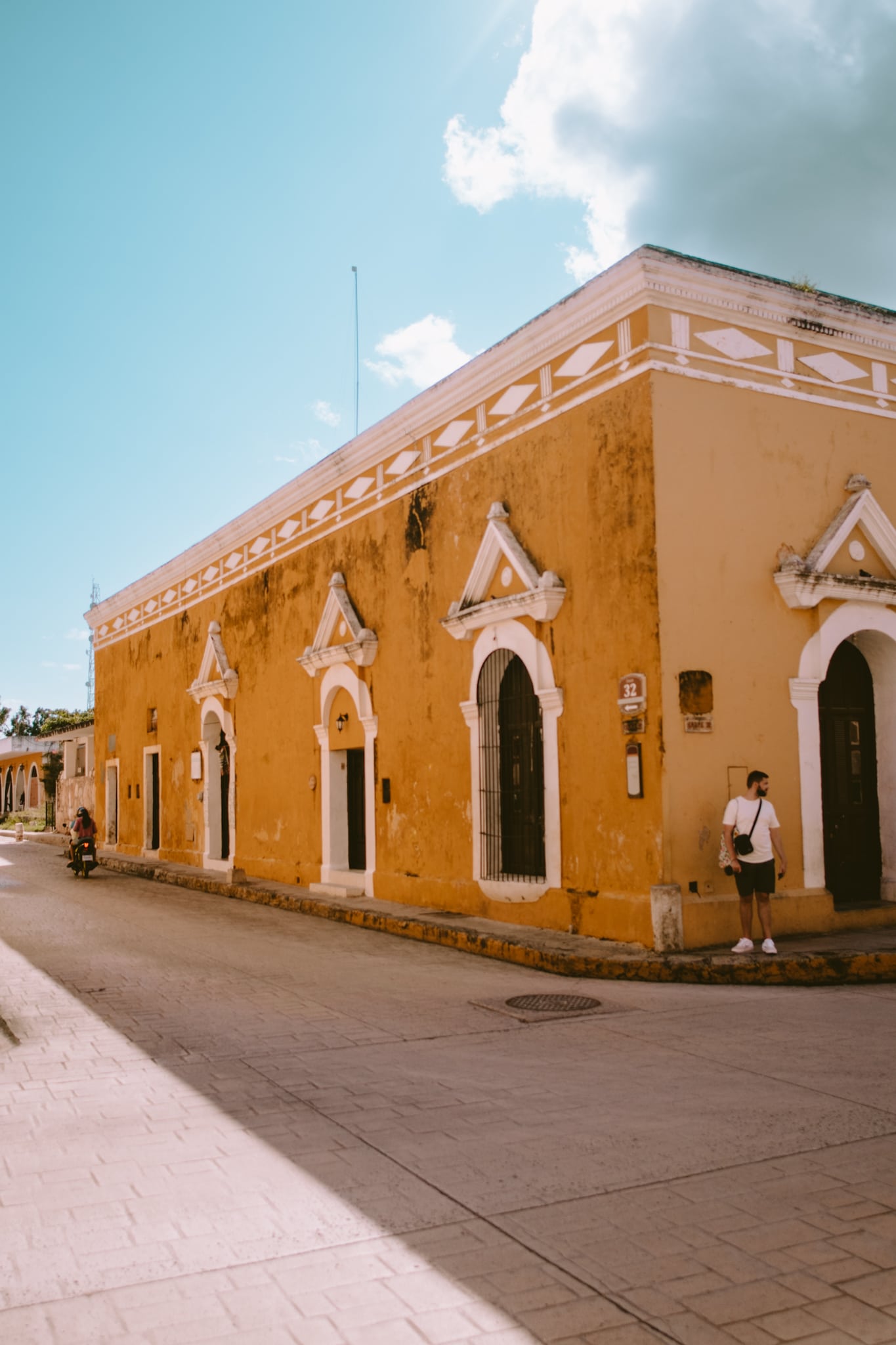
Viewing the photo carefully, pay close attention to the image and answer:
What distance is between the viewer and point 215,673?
65.5 ft

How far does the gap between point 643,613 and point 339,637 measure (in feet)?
21.2

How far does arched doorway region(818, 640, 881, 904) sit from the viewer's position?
10797 mm

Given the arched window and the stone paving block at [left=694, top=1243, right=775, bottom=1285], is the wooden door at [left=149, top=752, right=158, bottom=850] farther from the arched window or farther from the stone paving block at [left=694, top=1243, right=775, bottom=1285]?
the stone paving block at [left=694, top=1243, right=775, bottom=1285]

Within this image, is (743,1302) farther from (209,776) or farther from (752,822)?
(209,776)

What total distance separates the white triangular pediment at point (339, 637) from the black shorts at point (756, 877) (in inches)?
258

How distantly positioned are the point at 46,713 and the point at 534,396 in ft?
227

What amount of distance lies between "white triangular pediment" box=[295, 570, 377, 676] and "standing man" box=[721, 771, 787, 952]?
6400 millimetres

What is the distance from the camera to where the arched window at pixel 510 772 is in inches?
448

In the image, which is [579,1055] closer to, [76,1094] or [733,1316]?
[76,1094]

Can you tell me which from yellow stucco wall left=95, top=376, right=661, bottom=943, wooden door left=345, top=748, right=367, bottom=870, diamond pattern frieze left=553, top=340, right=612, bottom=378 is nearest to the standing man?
yellow stucco wall left=95, top=376, right=661, bottom=943

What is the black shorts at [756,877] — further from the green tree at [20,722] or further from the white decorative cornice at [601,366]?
the green tree at [20,722]

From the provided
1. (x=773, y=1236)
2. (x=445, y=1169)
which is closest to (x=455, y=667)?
(x=445, y=1169)

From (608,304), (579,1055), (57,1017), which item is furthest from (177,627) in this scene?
(579,1055)

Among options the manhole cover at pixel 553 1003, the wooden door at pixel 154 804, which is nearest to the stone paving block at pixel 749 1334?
the manhole cover at pixel 553 1003
